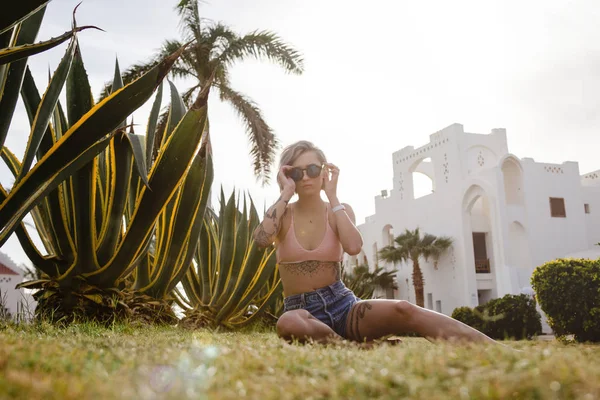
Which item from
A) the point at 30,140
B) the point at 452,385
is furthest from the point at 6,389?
the point at 30,140

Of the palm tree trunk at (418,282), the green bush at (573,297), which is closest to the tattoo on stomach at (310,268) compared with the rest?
the green bush at (573,297)

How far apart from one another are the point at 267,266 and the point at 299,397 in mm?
4058

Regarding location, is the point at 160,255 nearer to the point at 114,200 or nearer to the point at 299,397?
the point at 114,200

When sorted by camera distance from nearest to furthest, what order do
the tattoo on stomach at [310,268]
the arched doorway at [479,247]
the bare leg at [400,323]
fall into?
the bare leg at [400,323], the tattoo on stomach at [310,268], the arched doorway at [479,247]

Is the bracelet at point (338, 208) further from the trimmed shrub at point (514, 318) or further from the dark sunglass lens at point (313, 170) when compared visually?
the trimmed shrub at point (514, 318)

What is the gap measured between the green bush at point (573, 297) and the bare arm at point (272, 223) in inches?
349

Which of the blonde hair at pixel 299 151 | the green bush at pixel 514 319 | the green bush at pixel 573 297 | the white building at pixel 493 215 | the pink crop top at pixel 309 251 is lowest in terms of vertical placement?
the green bush at pixel 514 319

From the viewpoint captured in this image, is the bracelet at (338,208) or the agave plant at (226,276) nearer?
the bracelet at (338,208)

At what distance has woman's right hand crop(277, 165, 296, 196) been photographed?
9.08 feet

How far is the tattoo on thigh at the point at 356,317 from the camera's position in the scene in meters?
2.32

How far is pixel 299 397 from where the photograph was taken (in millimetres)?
888

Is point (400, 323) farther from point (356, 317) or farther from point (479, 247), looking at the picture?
point (479, 247)

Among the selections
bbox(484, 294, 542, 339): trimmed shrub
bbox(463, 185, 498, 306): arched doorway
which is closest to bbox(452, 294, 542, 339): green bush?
bbox(484, 294, 542, 339): trimmed shrub

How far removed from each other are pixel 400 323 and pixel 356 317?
0.70ft
